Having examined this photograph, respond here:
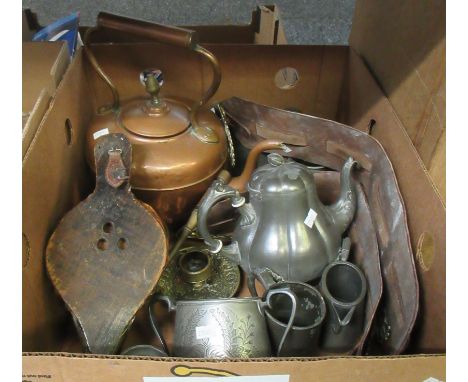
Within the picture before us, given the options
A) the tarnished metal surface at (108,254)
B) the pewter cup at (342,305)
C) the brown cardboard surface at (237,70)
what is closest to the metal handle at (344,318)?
the pewter cup at (342,305)

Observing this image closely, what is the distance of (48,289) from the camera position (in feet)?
2.18

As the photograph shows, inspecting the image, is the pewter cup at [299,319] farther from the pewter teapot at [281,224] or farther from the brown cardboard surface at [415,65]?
the brown cardboard surface at [415,65]

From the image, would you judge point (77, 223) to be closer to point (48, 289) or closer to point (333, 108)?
point (48, 289)

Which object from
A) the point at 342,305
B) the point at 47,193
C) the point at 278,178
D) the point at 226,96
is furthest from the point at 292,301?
the point at 226,96

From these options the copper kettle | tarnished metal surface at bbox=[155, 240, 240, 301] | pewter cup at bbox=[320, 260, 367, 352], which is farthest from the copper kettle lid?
pewter cup at bbox=[320, 260, 367, 352]

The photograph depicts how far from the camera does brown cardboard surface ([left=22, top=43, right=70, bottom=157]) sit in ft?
2.16

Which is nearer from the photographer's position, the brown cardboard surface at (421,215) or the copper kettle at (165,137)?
the brown cardboard surface at (421,215)

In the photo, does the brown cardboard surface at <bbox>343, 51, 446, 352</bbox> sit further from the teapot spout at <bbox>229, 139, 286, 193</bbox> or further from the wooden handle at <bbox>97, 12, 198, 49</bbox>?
the wooden handle at <bbox>97, 12, 198, 49</bbox>

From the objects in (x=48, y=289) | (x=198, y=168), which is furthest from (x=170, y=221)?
(x=48, y=289)

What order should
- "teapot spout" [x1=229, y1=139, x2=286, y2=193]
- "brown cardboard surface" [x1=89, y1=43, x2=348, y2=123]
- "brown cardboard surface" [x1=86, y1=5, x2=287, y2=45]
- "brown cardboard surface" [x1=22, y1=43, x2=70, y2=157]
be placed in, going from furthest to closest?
1. "brown cardboard surface" [x1=86, y1=5, x2=287, y2=45]
2. "brown cardboard surface" [x1=89, y1=43, x2=348, y2=123]
3. "teapot spout" [x1=229, y1=139, x2=286, y2=193]
4. "brown cardboard surface" [x1=22, y1=43, x2=70, y2=157]

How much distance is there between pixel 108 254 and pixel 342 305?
1.18 ft

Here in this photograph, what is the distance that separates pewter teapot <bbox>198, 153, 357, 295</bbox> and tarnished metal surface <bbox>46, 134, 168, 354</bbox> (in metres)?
0.10

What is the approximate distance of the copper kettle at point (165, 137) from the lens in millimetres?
704

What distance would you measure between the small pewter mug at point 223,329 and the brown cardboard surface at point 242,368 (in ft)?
0.38
